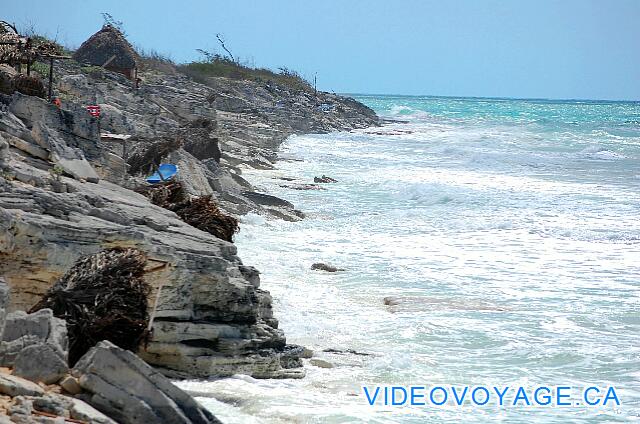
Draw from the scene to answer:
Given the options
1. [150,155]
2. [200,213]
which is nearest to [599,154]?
[150,155]

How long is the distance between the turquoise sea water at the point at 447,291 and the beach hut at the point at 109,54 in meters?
9.42

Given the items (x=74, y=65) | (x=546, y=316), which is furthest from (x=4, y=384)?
(x=74, y=65)

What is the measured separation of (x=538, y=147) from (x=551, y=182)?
20293mm

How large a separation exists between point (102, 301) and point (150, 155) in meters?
10.5

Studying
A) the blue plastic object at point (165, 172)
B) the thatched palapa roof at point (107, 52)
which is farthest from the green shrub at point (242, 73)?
the blue plastic object at point (165, 172)

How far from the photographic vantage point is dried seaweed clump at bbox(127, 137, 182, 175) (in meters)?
17.2

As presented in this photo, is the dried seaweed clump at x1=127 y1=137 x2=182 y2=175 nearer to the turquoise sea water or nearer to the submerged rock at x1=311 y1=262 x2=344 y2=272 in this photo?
the turquoise sea water

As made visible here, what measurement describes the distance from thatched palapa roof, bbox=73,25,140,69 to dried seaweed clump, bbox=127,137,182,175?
18567 mm

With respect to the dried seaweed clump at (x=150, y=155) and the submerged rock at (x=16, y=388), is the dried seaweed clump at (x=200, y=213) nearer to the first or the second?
the submerged rock at (x=16, y=388)

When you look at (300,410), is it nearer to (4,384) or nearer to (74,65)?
(4,384)

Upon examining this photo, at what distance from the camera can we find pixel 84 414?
5.14 m

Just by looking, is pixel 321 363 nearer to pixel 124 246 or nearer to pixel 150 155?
pixel 124 246

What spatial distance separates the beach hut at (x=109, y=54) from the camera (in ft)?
117

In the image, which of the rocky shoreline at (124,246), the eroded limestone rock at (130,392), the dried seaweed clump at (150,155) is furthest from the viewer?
the dried seaweed clump at (150,155)
